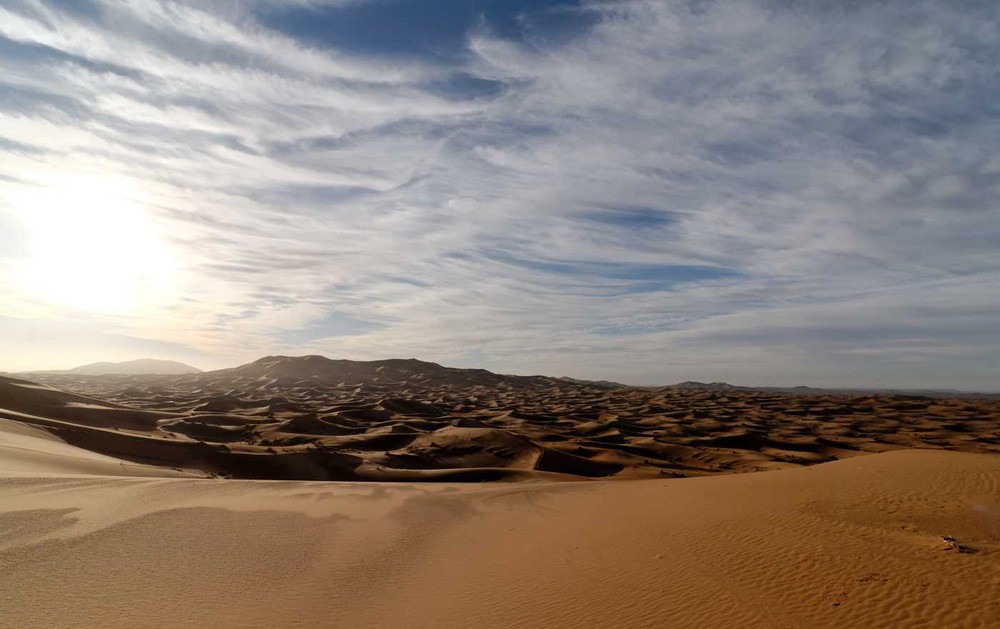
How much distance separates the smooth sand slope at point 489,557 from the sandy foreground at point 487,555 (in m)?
0.03

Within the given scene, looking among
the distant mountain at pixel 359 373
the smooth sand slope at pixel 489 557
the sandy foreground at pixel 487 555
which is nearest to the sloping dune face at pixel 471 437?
the sandy foreground at pixel 487 555

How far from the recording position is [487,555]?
24.6 feet

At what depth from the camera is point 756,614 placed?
544 cm

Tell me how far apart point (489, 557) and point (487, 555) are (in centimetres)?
9

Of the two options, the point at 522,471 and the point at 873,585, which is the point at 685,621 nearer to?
the point at 873,585

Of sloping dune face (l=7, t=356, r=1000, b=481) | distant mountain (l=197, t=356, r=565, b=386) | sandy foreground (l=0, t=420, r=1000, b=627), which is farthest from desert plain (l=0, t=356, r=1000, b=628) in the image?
distant mountain (l=197, t=356, r=565, b=386)

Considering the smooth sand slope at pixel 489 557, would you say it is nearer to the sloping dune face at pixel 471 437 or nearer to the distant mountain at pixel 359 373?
the sloping dune face at pixel 471 437

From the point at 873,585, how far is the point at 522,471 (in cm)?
1062

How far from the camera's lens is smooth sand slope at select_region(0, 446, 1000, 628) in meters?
5.36

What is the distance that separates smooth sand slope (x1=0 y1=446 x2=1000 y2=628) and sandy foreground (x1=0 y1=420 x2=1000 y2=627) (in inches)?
1.2

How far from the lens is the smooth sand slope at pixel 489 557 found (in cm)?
536

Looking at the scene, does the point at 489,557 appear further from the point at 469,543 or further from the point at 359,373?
the point at 359,373

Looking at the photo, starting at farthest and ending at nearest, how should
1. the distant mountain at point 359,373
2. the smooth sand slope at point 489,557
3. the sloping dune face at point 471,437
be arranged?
1. the distant mountain at point 359,373
2. the sloping dune face at point 471,437
3. the smooth sand slope at point 489,557

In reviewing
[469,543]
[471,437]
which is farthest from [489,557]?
[471,437]
